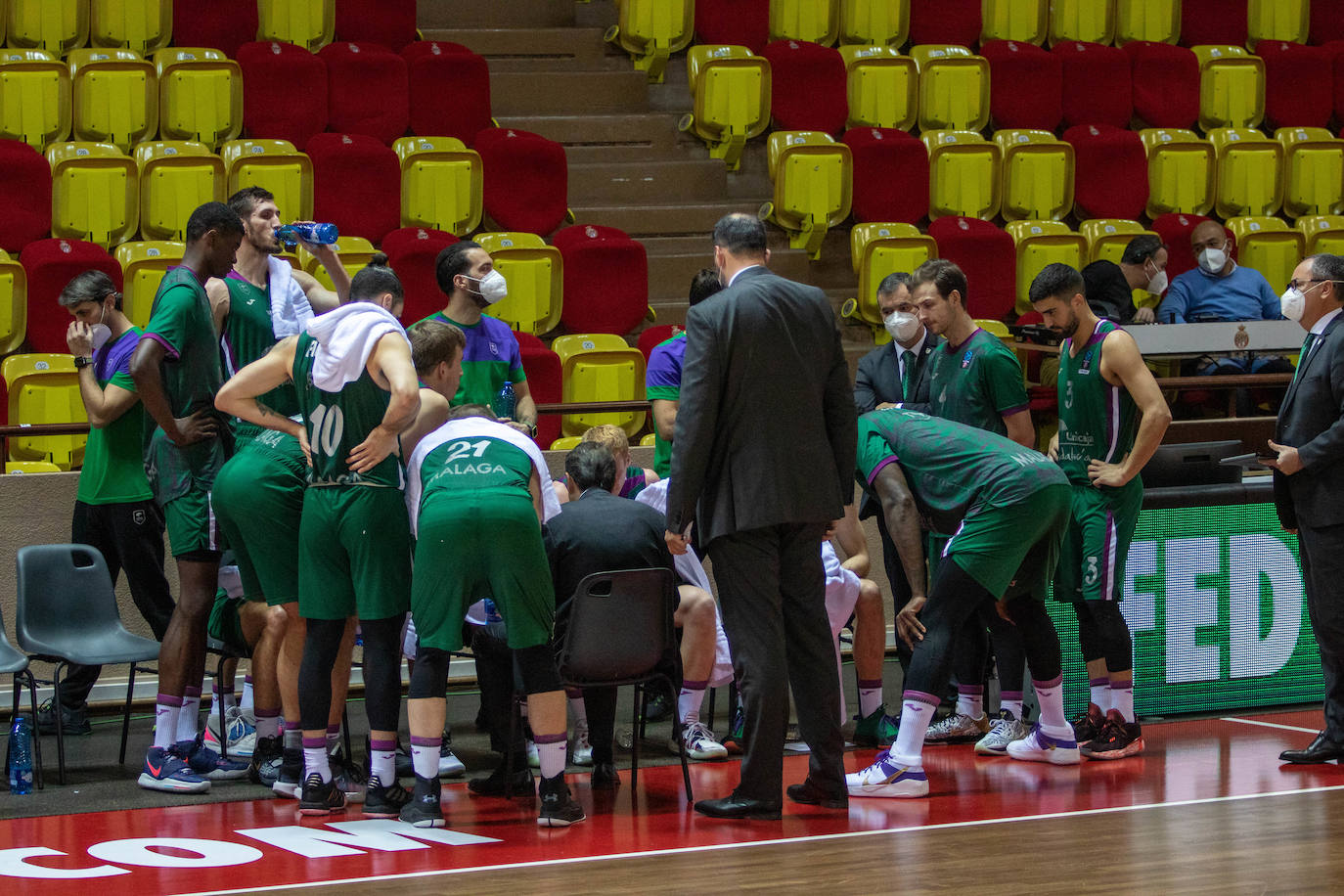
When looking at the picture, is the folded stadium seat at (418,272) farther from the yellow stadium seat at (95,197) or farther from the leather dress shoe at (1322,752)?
the leather dress shoe at (1322,752)

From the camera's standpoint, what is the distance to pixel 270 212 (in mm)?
5195

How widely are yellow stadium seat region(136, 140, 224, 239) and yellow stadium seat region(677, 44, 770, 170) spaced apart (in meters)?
2.79

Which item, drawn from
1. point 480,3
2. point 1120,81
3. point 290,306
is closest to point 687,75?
point 480,3

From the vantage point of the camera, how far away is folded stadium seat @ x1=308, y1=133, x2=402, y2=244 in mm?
7746

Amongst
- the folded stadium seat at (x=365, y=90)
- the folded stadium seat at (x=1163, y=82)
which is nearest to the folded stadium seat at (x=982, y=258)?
the folded stadium seat at (x=1163, y=82)

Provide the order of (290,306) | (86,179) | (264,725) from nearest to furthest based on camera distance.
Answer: (264,725) → (290,306) → (86,179)

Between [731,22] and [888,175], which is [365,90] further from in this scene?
[888,175]

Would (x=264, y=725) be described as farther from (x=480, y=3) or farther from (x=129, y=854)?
(x=480, y=3)

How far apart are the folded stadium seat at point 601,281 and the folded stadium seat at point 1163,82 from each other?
3.85 m

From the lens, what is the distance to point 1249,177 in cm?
977

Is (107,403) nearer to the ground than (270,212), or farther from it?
nearer to the ground

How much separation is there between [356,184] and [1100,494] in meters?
4.08

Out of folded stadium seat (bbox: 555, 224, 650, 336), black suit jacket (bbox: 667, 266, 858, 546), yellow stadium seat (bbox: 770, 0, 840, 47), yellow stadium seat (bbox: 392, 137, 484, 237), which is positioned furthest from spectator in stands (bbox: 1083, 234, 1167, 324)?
black suit jacket (bbox: 667, 266, 858, 546)

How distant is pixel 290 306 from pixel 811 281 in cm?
399
